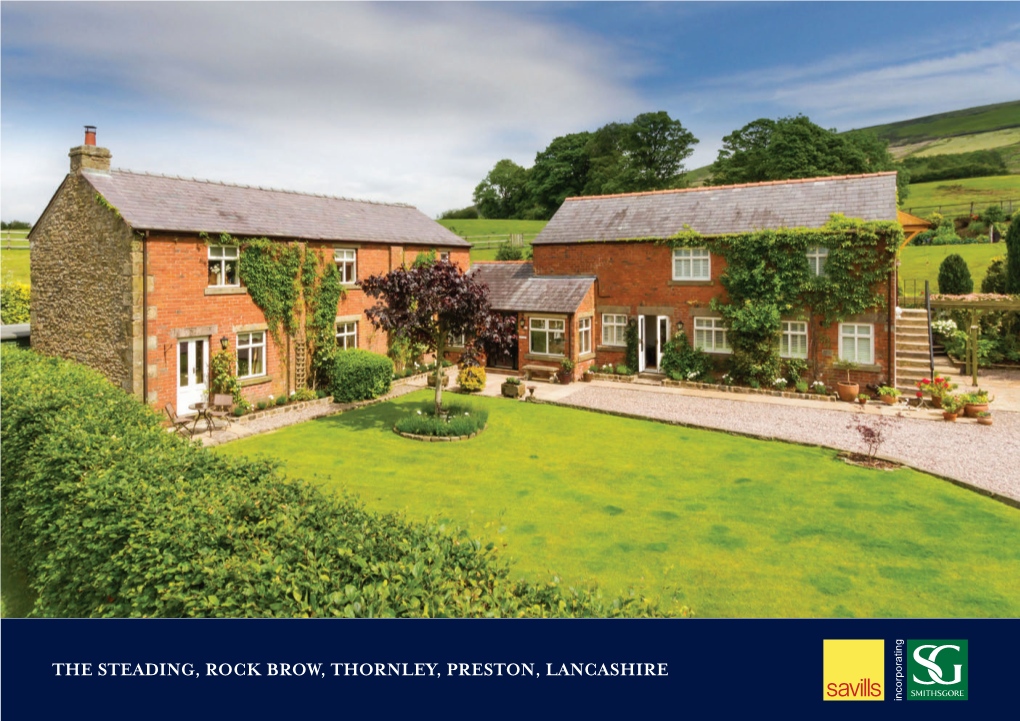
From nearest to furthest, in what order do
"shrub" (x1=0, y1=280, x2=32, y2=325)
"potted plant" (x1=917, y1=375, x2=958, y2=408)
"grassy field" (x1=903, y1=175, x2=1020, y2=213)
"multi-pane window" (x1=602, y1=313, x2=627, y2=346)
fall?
"potted plant" (x1=917, y1=375, x2=958, y2=408)
"multi-pane window" (x1=602, y1=313, x2=627, y2=346)
"shrub" (x1=0, y1=280, x2=32, y2=325)
"grassy field" (x1=903, y1=175, x2=1020, y2=213)

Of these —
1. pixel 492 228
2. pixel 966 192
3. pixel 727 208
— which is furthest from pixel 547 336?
pixel 966 192

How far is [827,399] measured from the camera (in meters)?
23.1

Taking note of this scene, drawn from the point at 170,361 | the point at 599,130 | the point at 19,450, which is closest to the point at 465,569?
the point at 19,450

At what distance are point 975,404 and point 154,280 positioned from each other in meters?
26.0

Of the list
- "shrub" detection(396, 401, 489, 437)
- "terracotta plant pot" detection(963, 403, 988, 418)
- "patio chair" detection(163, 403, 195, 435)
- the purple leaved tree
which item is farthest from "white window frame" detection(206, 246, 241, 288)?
"terracotta plant pot" detection(963, 403, 988, 418)

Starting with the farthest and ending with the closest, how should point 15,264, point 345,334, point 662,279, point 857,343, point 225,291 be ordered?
point 15,264 → point 662,279 → point 345,334 → point 857,343 → point 225,291

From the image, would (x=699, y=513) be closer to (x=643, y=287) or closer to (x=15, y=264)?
(x=643, y=287)

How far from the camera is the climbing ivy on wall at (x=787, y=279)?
74.6 ft

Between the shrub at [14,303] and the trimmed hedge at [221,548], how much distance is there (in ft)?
89.9

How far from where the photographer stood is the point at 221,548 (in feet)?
18.9

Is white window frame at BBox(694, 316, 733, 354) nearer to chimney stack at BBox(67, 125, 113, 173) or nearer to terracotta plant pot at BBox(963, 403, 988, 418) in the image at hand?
terracotta plant pot at BBox(963, 403, 988, 418)

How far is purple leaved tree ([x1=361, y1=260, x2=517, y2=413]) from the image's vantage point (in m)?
18.7

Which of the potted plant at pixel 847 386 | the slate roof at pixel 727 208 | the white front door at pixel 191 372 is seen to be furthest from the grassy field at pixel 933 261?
the white front door at pixel 191 372
